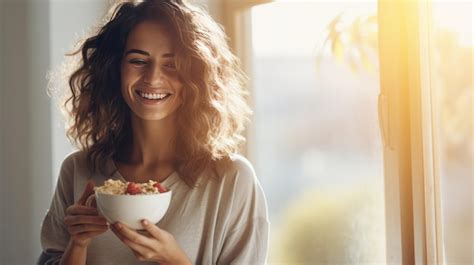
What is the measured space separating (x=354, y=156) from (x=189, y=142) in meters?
0.48

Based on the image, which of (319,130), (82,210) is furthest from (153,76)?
(319,130)

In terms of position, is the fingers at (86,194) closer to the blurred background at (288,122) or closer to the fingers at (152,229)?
the fingers at (152,229)

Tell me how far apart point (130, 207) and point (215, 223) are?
27 cm

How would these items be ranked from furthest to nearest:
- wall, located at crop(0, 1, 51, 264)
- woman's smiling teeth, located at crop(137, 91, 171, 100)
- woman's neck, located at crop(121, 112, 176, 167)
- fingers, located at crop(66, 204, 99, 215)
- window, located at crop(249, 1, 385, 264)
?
1. wall, located at crop(0, 1, 51, 264)
2. window, located at crop(249, 1, 385, 264)
3. woman's neck, located at crop(121, 112, 176, 167)
4. woman's smiling teeth, located at crop(137, 91, 171, 100)
5. fingers, located at crop(66, 204, 99, 215)

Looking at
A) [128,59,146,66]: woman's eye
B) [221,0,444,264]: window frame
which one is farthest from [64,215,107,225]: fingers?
[221,0,444,264]: window frame

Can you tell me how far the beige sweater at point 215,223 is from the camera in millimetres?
1279

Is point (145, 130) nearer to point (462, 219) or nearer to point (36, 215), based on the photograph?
point (36, 215)

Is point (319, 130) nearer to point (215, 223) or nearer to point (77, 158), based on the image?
point (215, 223)

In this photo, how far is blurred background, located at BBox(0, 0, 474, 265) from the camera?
155 cm

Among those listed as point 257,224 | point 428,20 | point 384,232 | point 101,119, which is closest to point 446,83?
point 428,20

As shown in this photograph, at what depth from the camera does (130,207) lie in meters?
1.06

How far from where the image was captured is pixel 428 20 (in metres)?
1.36

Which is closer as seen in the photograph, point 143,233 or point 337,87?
point 143,233

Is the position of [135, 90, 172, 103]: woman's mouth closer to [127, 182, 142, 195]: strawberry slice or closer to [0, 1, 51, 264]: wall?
[127, 182, 142, 195]: strawberry slice
